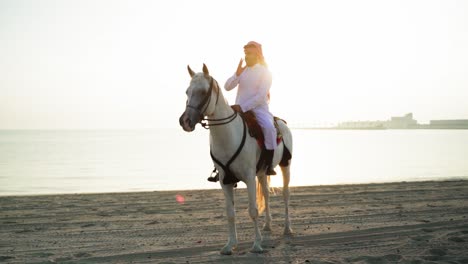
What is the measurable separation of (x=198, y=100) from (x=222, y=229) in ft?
11.7

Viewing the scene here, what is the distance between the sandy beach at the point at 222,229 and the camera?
671 centimetres

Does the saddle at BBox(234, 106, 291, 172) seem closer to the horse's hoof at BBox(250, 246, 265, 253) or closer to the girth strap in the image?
the girth strap

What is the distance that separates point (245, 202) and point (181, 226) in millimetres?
3990

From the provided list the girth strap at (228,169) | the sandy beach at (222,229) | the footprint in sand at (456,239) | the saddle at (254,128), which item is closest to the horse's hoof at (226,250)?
the sandy beach at (222,229)

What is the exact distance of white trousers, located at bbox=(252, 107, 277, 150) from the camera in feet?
24.2

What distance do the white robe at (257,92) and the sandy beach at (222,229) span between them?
1932 mm

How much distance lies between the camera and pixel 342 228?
341 inches

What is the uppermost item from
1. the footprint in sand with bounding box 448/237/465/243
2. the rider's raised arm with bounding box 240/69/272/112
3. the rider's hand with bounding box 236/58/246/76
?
the rider's hand with bounding box 236/58/246/76

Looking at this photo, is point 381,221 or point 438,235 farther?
point 381,221

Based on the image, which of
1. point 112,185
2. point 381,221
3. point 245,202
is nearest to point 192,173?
point 112,185

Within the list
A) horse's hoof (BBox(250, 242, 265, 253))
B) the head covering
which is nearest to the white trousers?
the head covering

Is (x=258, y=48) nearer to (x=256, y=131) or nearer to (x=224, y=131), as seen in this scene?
(x=256, y=131)

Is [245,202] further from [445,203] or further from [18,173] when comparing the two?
[18,173]

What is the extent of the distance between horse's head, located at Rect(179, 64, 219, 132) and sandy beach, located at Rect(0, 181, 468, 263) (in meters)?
2.06
